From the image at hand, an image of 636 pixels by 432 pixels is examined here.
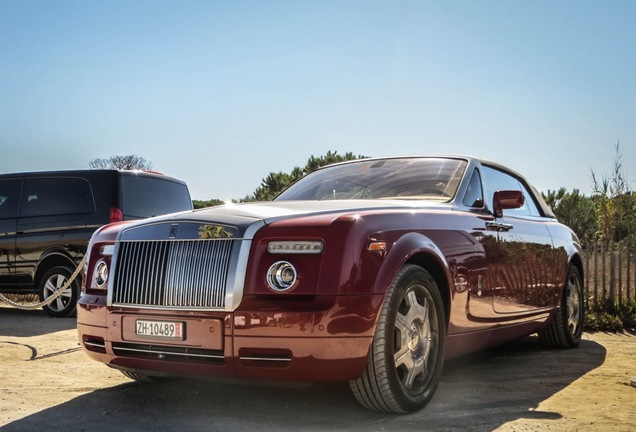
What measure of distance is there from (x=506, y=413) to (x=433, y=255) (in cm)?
104

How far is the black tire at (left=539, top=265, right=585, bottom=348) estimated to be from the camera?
7.27m

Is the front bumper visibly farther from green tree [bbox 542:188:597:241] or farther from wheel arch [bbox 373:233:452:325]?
green tree [bbox 542:188:597:241]

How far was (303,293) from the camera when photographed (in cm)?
390

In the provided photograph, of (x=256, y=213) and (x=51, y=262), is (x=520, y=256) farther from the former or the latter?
(x=51, y=262)

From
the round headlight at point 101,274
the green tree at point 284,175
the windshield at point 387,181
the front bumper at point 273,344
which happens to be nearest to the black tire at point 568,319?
the windshield at point 387,181

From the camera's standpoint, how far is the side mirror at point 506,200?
5.64m

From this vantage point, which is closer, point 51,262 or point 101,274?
point 101,274

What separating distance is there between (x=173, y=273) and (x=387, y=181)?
6.95ft

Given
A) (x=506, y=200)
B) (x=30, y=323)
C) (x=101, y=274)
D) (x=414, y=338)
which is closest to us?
(x=414, y=338)

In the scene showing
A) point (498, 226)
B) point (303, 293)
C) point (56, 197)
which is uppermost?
point (56, 197)

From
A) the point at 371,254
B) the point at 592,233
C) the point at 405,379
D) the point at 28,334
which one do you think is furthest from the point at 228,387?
the point at 592,233

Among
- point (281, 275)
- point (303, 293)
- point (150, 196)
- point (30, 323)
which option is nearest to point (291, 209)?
point (281, 275)

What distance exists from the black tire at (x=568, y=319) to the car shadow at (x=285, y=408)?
150 cm

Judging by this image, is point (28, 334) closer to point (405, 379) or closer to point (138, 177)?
point (138, 177)
